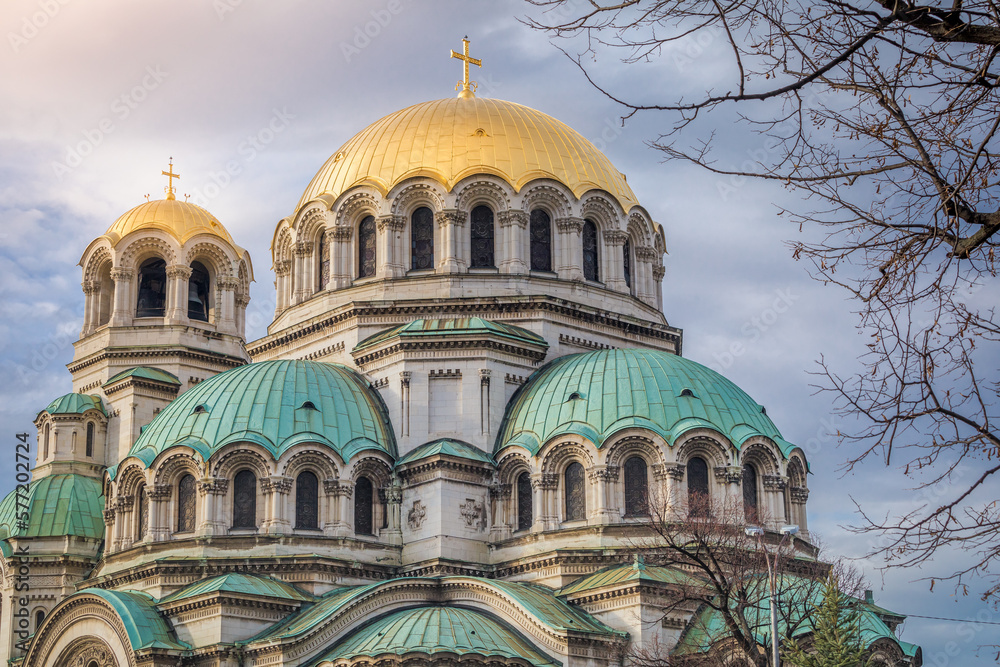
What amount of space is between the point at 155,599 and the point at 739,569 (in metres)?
15.1

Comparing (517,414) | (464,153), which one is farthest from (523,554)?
(464,153)

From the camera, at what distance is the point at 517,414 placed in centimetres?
3669

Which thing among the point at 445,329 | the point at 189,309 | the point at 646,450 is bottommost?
the point at 646,450

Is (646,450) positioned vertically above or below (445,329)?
below

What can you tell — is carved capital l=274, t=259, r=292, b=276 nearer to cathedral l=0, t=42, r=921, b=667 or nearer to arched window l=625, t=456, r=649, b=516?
cathedral l=0, t=42, r=921, b=667

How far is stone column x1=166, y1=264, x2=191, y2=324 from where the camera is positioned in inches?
1797

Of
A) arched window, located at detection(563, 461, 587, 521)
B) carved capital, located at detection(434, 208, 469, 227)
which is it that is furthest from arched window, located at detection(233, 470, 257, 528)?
carved capital, located at detection(434, 208, 469, 227)

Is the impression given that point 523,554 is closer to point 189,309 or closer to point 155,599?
point 155,599

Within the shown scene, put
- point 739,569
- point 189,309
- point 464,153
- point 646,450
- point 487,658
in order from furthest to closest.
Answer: point 189,309 → point 464,153 → point 646,450 → point 487,658 → point 739,569

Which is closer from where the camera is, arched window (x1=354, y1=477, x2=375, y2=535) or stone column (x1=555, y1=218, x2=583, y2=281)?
arched window (x1=354, y1=477, x2=375, y2=535)

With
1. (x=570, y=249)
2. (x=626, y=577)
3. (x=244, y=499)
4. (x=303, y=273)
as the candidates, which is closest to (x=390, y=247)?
(x=303, y=273)

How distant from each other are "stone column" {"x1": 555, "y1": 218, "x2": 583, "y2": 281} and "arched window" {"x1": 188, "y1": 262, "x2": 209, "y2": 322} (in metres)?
13.6

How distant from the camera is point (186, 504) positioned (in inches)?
1410

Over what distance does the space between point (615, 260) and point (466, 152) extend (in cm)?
530
